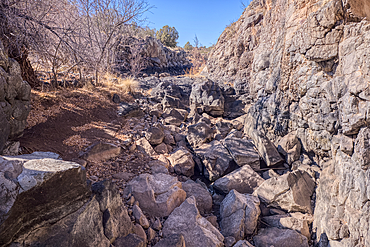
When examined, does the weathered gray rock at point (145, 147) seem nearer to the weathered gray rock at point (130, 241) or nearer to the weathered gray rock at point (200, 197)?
the weathered gray rock at point (200, 197)

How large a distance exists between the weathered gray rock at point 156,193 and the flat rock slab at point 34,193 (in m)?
1.27

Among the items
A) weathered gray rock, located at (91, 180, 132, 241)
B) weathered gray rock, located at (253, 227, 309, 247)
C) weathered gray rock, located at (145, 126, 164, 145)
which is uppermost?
weathered gray rock, located at (145, 126, 164, 145)

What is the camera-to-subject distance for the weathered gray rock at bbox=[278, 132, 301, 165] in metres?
4.85

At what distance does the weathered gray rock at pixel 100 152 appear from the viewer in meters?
3.98

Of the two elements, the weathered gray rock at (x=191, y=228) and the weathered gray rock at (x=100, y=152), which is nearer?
the weathered gray rock at (x=191, y=228)

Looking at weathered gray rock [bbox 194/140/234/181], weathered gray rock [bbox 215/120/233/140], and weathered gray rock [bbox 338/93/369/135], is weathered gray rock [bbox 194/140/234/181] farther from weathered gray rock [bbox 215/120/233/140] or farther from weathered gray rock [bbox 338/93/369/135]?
weathered gray rock [bbox 338/93/369/135]

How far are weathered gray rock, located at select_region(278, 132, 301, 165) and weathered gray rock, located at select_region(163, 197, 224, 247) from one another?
2.85 m

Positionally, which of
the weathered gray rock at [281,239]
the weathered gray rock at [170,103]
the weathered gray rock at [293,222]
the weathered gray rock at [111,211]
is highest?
the weathered gray rock at [170,103]

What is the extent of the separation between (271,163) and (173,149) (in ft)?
8.37

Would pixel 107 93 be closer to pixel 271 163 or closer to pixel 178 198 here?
pixel 178 198

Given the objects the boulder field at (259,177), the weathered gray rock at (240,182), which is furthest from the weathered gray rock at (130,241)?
the weathered gray rock at (240,182)

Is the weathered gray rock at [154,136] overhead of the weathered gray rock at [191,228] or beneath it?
overhead

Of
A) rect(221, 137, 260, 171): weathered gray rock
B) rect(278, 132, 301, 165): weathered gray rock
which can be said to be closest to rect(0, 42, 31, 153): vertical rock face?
rect(221, 137, 260, 171): weathered gray rock

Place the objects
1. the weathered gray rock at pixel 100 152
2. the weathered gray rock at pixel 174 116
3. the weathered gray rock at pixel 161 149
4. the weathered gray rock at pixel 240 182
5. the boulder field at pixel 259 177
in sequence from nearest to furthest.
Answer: the boulder field at pixel 259 177 → the weathered gray rock at pixel 100 152 → the weathered gray rock at pixel 240 182 → the weathered gray rock at pixel 161 149 → the weathered gray rock at pixel 174 116
